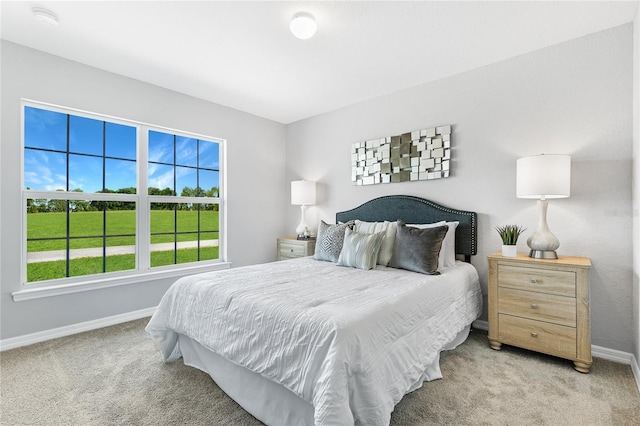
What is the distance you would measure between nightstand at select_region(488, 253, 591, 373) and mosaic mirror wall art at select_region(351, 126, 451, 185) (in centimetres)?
116

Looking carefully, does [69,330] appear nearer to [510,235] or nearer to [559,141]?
[510,235]

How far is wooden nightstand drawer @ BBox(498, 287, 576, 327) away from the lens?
6.95 ft

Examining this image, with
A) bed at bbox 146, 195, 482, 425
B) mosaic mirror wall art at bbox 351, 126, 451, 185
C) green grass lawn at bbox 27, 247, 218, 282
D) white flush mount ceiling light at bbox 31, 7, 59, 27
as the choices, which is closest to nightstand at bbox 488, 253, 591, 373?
bed at bbox 146, 195, 482, 425

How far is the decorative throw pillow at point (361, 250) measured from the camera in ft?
8.44

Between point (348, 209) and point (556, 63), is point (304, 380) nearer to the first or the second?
point (348, 209)

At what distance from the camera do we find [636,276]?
83.5 inches

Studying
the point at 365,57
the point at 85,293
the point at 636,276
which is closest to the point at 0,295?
the point at 85,293

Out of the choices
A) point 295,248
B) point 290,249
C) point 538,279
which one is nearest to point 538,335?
point 538,279

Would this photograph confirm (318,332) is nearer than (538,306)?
Yes

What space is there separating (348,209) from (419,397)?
2.49 meters

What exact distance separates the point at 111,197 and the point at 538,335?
4.14m

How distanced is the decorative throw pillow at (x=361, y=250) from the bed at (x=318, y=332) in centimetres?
5

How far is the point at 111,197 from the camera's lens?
3.12 m

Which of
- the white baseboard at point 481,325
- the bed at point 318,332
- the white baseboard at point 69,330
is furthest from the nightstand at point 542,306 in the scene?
the white baseboard at point 69,330
